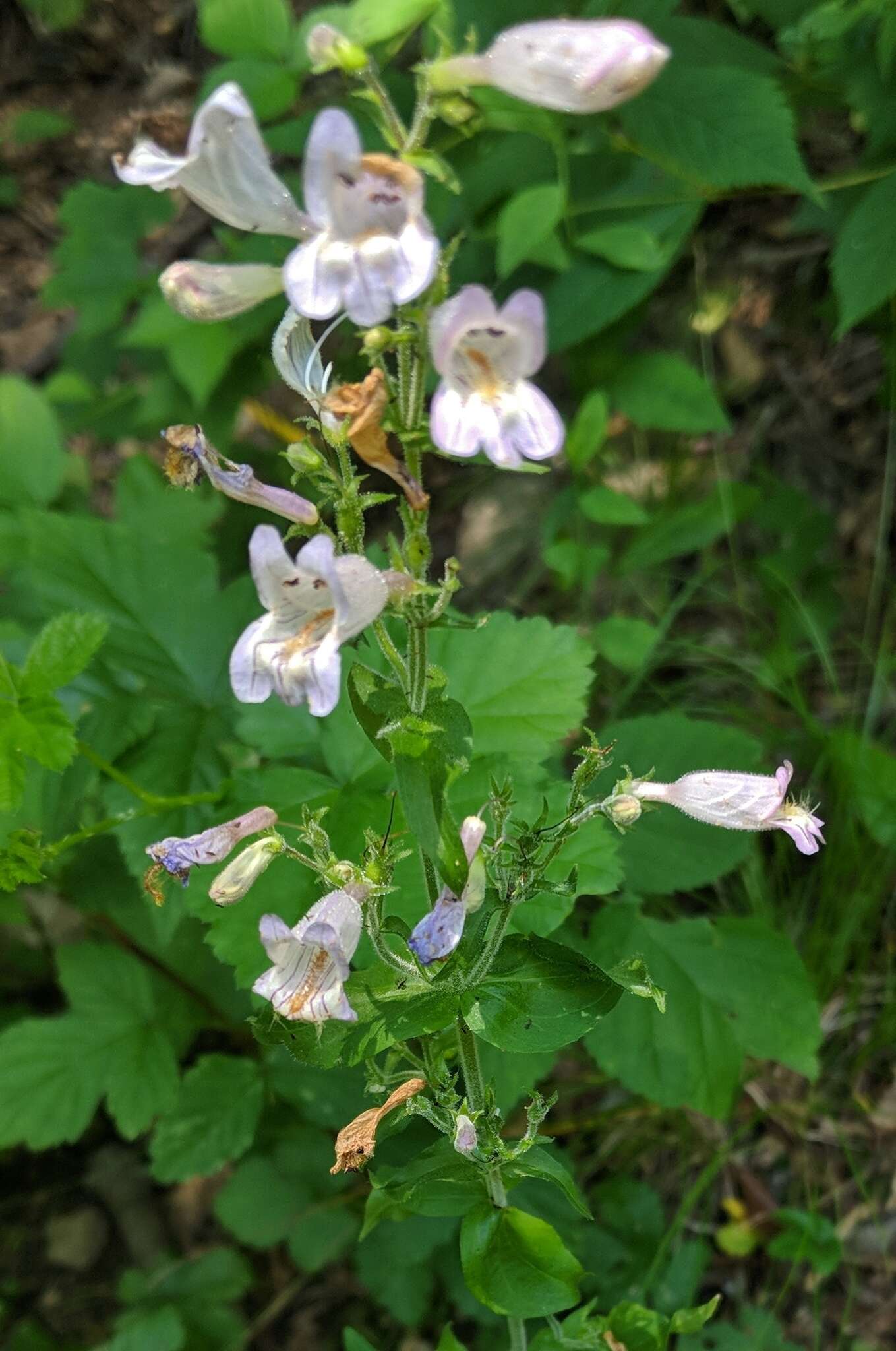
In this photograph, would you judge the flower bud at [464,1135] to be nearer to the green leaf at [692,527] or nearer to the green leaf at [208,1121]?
the green leaf at [208,1121]

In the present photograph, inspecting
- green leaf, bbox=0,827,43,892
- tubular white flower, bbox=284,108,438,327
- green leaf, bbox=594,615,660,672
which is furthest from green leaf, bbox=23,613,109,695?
green leaf, bbox=594,615,660,672

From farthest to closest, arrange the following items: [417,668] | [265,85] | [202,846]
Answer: [265,85] < [202,846] < [417,668]

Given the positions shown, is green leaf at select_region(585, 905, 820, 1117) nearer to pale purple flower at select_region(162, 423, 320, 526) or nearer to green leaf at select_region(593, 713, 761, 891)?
green leaf at select_region(593, 713, 761, 891)

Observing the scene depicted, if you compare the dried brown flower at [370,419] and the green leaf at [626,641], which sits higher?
the dried brown flower at [370,419]

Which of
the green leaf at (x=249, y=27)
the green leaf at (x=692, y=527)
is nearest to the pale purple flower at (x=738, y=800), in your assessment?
the green leaf at (x=692, y=527)

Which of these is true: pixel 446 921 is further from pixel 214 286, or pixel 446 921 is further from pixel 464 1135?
pixel 214 286

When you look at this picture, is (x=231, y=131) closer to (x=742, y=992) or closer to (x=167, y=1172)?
(x=742, y=992)

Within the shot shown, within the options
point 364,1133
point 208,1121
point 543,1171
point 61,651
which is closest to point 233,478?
point 61,651
